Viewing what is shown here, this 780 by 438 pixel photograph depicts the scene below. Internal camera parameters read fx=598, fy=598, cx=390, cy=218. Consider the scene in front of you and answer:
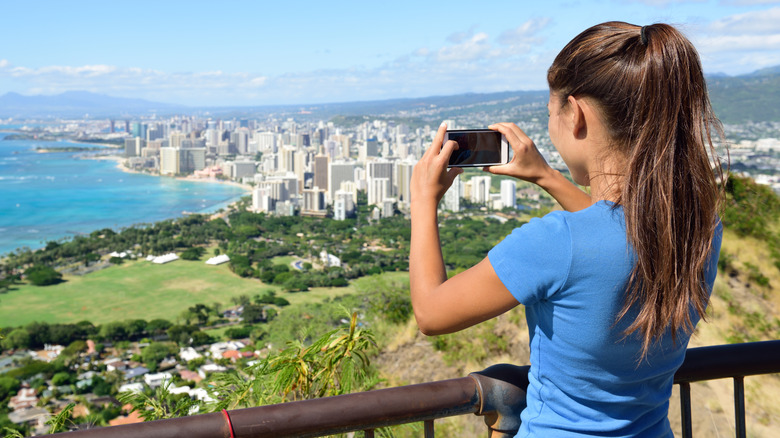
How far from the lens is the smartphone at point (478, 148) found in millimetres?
564

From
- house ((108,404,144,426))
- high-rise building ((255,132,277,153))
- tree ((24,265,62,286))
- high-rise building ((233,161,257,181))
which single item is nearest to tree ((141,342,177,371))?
house ((108,404,144,426))

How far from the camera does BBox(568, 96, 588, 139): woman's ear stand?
479 millimetres

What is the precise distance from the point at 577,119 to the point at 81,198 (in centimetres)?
3280

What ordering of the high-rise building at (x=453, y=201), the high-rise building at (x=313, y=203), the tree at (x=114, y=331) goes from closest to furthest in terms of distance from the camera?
the tree at (x=114, y=331) < the high-rise building at (x=453, y=201) < the high-rise building at (x=313, y=203)

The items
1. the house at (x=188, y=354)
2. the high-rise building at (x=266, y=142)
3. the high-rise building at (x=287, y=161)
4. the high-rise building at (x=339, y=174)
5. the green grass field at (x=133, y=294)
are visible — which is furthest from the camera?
the high-rise building at (x=266, y=142)

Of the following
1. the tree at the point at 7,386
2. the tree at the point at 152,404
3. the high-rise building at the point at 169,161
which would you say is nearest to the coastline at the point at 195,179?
the high-rise building at the point at 169,161

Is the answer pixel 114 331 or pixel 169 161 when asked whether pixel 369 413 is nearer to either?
pixel 114 331

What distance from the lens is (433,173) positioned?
531mm

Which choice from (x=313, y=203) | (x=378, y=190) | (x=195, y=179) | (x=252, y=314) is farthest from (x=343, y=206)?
(x=195, y=179)

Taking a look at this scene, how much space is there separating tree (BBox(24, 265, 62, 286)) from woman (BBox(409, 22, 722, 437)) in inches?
709

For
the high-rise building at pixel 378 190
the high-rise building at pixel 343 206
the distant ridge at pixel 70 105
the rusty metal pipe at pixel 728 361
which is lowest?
the high-rise building at pixel 343 206

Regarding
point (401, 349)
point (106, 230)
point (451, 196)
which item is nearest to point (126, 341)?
point (401, 349)

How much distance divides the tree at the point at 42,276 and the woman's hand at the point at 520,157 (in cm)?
1794

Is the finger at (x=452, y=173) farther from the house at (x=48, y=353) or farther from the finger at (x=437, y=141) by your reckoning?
the house at (x=48, y=353)
